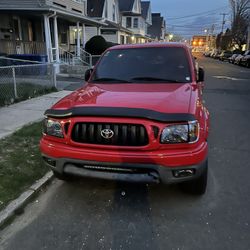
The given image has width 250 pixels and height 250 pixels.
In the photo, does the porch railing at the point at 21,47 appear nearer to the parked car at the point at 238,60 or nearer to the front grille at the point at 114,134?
the front grille at the point at 114,134

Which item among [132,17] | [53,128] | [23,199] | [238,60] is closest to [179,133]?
[53,128]

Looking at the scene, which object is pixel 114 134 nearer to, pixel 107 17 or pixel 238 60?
pixel 107 17

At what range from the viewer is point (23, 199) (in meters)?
3.78

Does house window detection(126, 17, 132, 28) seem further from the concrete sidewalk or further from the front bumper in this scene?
the front bumper

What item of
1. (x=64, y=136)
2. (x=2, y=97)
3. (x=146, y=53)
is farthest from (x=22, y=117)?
(x=64, y=136)

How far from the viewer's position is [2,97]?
9.15 metres

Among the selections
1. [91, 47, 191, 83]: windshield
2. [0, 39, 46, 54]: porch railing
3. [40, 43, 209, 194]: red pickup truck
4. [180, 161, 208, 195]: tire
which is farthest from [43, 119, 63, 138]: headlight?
[0, 39, 46, 54]: porch railing

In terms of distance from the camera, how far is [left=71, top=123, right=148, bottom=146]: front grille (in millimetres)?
3262

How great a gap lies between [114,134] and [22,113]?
554 cm

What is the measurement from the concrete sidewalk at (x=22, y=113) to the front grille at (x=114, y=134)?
3259mm

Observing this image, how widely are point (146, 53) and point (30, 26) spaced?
57.4 feet

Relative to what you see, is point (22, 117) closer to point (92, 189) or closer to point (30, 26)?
point (92, 189)

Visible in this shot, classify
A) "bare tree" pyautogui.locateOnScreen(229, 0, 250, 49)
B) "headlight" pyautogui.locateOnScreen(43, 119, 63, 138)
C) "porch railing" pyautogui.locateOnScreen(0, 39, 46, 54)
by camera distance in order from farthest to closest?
"bare tree" pyautogui.locateOnScreen(229, 0, 250, 49), "porch railing" pyautogui.locateOnScreen(0, 39, 46, 54), "headlight" pyautogui.locateOnScreen(43, 119, 63, 138)

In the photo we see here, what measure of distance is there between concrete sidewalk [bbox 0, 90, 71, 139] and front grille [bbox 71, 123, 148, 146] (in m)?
3.26
